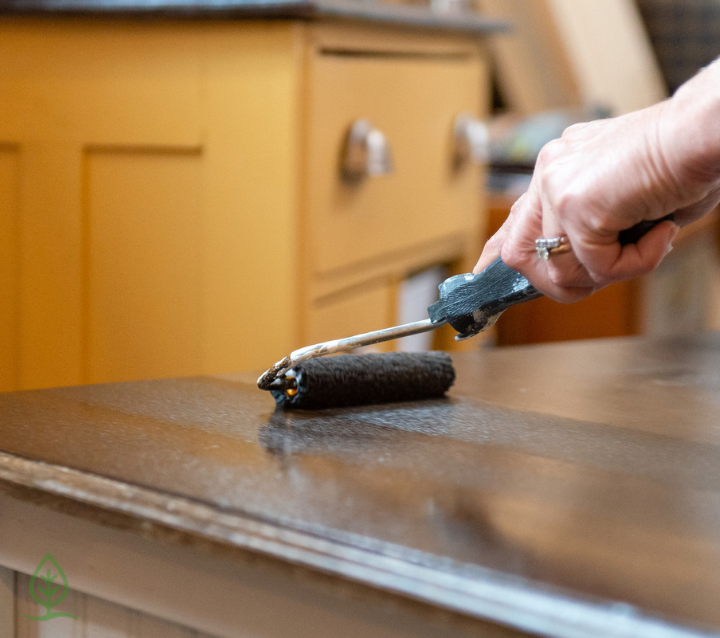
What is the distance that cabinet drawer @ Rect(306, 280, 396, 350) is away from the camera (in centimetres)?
124

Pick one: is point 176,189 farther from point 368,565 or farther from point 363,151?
point 368,565

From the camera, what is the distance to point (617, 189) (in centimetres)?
54

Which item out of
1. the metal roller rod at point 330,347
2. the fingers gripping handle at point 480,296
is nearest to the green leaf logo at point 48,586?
the metal roller rod at point 330,347

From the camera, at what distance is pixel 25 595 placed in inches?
23.6

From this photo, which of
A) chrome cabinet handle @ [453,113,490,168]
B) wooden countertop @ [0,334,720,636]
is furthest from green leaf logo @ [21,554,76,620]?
chrome cabinet handle @ [453,113,490,168]

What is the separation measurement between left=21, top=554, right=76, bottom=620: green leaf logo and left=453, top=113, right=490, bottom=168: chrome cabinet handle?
1.20 metres

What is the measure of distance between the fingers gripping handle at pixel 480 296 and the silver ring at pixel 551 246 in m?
0.03

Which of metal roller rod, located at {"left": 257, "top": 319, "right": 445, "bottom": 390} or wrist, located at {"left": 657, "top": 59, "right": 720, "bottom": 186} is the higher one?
wrist, located at {"left": 657, "top": 59, "right": 720, "bottom": 186}

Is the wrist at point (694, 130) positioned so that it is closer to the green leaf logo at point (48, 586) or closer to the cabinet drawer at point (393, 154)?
the green leaf logo at point (48, 586)

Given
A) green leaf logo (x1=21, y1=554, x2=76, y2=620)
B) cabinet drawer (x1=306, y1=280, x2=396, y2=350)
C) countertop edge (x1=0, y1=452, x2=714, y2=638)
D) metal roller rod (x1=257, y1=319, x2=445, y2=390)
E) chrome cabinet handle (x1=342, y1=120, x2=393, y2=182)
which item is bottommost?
green leaf logo (x1=21, y1=554, x2=76, y2=620)

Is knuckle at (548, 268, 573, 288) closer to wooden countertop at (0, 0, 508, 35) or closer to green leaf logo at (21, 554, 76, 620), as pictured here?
green leaf logo at (21, 554, 76, 620)

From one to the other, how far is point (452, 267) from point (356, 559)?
1.40 m

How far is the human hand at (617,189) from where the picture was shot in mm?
521

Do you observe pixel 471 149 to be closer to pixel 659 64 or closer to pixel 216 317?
pixel 216 317
